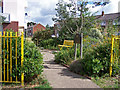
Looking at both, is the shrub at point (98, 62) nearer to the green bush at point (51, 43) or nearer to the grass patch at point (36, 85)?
the grass patch at point (36, 85)

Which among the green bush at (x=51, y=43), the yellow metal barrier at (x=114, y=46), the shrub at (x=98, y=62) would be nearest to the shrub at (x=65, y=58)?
the shrub at (x=98, y=62)

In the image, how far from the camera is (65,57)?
8.31 metres

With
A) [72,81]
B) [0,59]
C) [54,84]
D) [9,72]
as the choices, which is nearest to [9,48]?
[0,59]

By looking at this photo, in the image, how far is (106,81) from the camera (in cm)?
528

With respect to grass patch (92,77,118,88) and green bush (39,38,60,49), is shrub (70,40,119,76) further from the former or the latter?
green bush (39,38,60,49)

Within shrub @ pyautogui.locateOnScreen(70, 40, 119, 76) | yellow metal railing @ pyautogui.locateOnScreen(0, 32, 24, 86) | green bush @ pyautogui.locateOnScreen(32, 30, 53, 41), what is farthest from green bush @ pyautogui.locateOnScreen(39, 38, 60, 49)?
yellow metal railing @ pyautogui.locateOnScreen(0, 32, 24, 86)

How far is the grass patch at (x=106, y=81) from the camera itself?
489 cm

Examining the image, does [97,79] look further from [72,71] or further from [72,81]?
[72,71]

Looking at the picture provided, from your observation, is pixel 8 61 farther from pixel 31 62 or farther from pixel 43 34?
pixel 43 34

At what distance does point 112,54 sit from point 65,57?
309cm

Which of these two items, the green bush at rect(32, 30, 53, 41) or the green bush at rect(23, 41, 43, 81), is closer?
the green bush at rect(23, 41, 43, 81)

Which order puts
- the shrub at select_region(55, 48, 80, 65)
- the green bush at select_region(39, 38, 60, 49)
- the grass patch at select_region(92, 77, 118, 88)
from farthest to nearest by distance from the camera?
the green bush at select_region(39, 38, 60, 49) < the shrub at select_region(55, 48, 80, 65) < the grass patch at select_region(92, 77, 118, 88)

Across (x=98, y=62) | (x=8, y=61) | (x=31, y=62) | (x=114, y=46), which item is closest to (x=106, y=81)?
(x=98, y=62)

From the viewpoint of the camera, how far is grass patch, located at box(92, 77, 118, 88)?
193 inches
